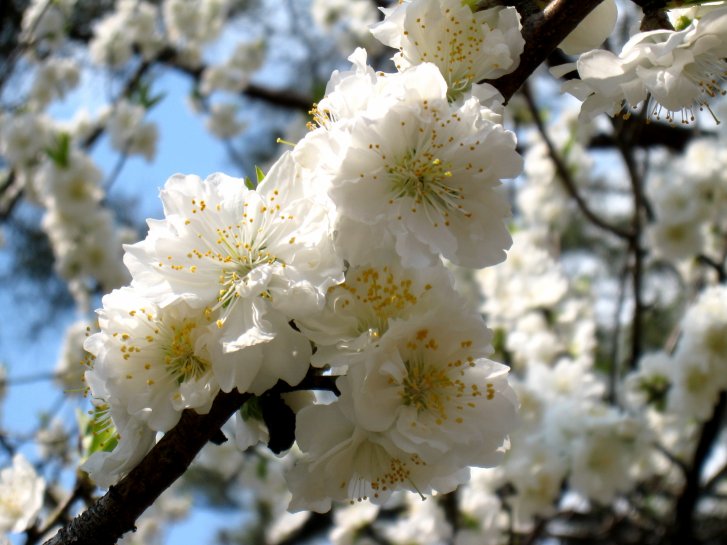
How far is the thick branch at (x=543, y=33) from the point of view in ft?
2.84

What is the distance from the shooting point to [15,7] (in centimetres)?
449

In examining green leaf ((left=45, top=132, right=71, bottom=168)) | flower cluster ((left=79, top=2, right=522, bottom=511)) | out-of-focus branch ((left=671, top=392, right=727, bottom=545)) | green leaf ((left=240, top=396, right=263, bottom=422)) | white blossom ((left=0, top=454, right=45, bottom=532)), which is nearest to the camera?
flower cluster ((left=79, top=2, right=522, bottom=511))

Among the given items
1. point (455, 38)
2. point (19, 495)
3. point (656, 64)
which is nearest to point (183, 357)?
point (455, 38)

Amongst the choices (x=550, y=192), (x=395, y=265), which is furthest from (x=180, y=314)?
(x=550, y=192)

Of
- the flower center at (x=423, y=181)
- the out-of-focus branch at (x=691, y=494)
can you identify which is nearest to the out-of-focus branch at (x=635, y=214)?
the out-of-focus branch at (x=691, y=494)

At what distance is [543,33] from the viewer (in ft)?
2.91

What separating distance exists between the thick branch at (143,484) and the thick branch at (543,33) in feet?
1.64

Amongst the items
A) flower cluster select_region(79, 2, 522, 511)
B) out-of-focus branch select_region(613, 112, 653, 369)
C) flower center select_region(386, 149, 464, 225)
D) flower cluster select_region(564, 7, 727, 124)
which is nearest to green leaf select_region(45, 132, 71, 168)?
out-of-focus branch select_region(613, 112, 653, 369)

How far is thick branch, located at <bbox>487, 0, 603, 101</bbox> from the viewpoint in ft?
2.84

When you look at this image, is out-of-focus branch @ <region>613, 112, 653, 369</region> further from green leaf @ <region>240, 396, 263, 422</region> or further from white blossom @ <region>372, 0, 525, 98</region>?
green leaf @ <region>240, 396, 263, 422</region>

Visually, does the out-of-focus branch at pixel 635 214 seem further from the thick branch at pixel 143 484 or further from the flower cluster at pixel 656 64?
the thick branch at pixel 143 484

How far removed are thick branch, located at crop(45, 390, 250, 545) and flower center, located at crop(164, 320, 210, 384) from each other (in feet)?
0.14

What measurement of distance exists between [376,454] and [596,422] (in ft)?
A: 5.59

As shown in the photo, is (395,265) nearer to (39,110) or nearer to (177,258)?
(177,258)
